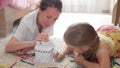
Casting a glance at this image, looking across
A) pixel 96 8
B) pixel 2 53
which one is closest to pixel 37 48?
pixel 2 53

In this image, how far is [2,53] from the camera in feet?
4.90

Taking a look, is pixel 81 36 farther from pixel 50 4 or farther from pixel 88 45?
pixel 50 4

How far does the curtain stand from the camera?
3.02 meters

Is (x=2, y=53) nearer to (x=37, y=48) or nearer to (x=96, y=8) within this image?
(x=37, y=48)

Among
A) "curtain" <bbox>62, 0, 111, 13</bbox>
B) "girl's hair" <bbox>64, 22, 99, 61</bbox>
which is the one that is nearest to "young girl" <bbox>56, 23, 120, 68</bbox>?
"girl's hair" <bbox>64, 22, 99, 61</bbox>

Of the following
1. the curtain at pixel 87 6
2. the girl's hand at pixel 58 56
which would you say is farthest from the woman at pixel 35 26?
the curtain at pixel 87 6

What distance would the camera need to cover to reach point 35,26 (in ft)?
4.66

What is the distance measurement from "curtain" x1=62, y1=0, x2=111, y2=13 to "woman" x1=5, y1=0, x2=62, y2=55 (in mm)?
1586

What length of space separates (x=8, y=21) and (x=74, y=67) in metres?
0.97

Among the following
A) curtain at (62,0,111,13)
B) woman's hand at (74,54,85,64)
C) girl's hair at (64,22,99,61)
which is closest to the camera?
girl's hair at (64,22,99,61)

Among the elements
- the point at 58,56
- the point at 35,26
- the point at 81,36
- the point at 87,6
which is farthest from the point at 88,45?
the point at 87,6

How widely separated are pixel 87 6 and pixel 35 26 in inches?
68.4

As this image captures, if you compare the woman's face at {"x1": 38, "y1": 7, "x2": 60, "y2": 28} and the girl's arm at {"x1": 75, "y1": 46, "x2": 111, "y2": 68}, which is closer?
the girl's arm at {"x1": 75, "y1": 46, "x2": 111, "y2": 68}

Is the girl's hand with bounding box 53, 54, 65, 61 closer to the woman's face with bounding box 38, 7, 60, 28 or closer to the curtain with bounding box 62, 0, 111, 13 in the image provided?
the woman's face with bounding box 38, 7, 60, 28
